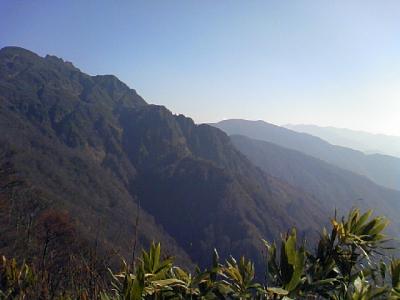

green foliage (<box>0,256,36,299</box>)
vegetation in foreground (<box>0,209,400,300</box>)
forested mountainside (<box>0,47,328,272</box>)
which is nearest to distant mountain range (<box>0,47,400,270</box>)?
forested mountainside (<box>0,47,328,272</box>)

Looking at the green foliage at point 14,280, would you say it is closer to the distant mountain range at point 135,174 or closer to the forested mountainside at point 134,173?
the forested mountainside at point 134,173

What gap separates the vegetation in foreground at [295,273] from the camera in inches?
95.6

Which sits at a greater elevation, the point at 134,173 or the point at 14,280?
the point at 14,280

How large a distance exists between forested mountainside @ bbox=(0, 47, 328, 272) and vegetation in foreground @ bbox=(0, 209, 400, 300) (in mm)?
59379

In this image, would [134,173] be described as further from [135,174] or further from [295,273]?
[295,273]

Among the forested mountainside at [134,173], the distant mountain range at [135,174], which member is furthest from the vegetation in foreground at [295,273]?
the distant mountain range at [135,174]

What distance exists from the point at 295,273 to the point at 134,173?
144 meters

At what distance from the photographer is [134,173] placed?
145m

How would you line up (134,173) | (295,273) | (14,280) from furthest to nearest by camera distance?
(134,173) → (14,280) → (295,273)

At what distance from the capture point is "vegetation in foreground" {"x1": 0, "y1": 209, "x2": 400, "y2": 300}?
2.43 m

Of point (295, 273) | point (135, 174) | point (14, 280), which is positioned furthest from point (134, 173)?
point (295, 273)

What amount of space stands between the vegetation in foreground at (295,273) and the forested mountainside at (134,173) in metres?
59.4

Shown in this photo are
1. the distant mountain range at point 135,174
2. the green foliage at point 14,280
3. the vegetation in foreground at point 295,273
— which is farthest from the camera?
the distant mountain range at point 135,174

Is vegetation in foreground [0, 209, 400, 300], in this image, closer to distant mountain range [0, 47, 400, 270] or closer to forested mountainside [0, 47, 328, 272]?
forested mountainside [0, 47, 328, 272]
